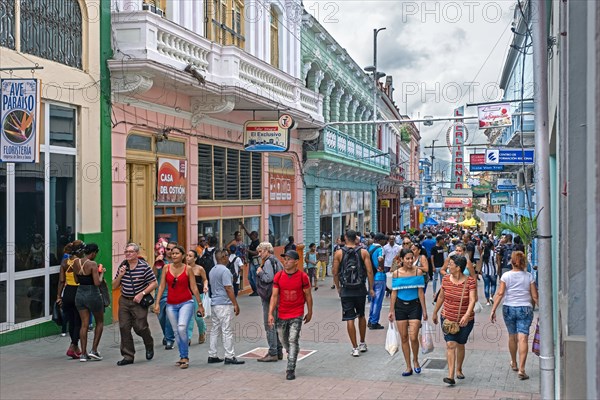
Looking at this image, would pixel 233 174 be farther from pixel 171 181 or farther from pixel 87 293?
pixel 87 293

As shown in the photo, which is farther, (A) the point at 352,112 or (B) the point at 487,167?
(A) the point at 352,112

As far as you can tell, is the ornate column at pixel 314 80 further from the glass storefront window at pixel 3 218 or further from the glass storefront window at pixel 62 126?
the glass storefront window at pixel 3 218

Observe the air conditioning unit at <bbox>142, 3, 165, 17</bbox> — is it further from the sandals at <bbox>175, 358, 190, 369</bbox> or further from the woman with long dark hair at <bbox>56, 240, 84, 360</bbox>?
the sandals at <bbox>175, 358, 190, 369</bbox>

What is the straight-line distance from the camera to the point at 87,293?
30.2 ft

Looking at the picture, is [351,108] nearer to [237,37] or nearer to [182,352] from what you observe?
[237,37]

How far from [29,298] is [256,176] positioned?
9.73 meters

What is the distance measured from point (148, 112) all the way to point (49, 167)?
3029mm

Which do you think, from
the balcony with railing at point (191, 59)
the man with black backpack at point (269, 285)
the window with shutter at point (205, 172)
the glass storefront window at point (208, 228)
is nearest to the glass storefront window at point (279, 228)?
the balcony with railing at point (191, 59)

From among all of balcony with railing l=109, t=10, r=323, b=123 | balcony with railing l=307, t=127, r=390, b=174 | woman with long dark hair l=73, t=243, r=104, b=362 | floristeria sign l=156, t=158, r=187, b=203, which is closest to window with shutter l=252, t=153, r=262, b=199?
balcony with railing l=109, t=10, r=323, b=123

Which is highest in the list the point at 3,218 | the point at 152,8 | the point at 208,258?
the point at 152,8

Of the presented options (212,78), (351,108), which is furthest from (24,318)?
(351,108)

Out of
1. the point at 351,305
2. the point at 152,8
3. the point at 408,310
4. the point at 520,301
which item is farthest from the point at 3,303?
the point at 520,301

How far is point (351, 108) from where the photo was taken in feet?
111

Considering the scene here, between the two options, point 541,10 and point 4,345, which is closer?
point 541,10
